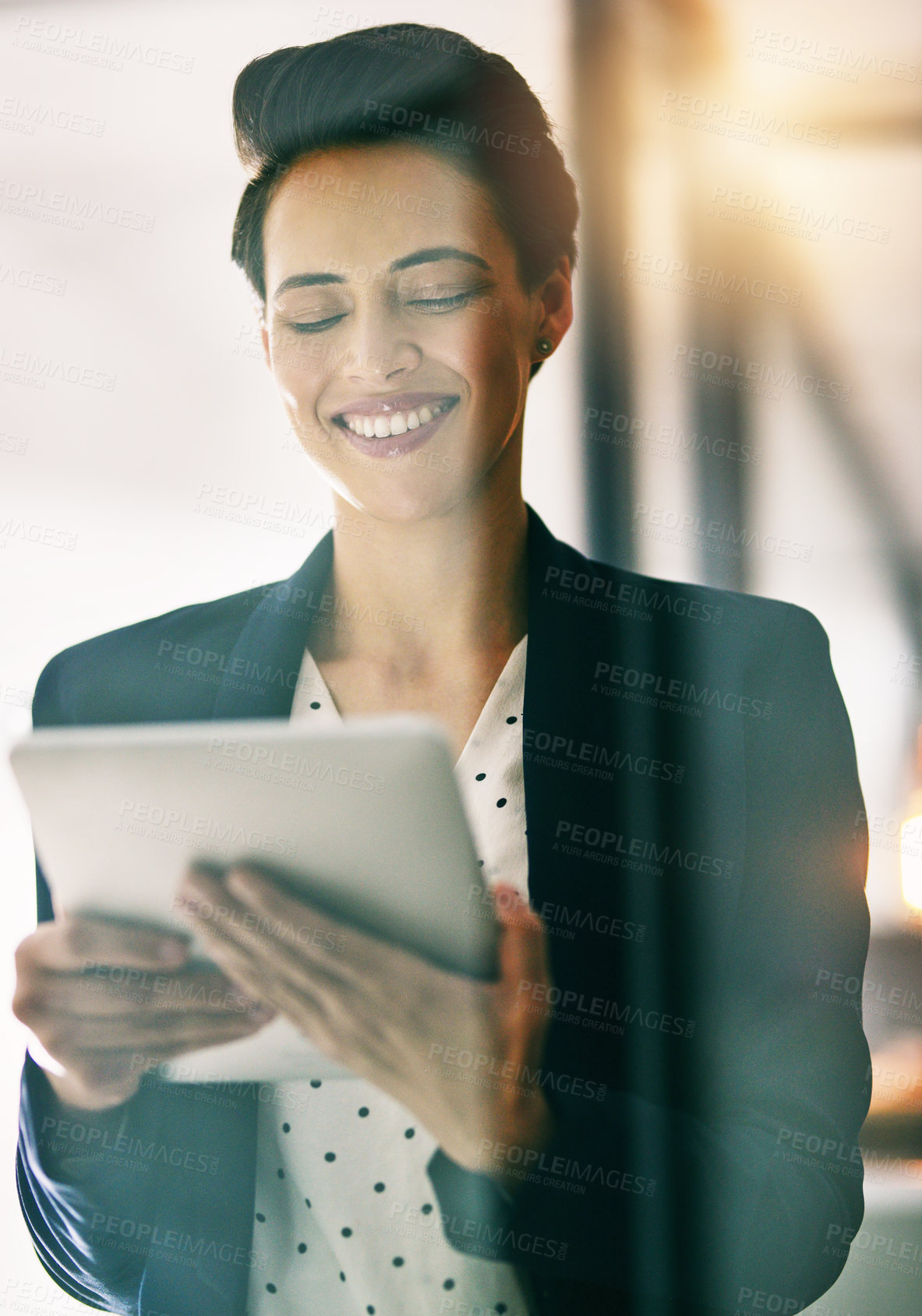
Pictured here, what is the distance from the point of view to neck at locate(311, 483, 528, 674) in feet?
3.32

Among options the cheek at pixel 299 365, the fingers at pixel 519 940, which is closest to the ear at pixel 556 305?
the cheek at pixel 299 365

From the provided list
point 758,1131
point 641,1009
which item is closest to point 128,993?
point 641,1009

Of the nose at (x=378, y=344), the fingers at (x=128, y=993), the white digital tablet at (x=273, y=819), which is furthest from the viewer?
the nose at (x=378, y=344)

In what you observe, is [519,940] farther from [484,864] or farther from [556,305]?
[556,305]

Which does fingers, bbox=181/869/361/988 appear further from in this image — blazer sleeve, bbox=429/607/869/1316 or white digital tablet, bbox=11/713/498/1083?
blazer sleeve, bbox=429/607/869/1316

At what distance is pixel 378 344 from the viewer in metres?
0.97

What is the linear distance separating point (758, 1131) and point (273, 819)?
0.57m

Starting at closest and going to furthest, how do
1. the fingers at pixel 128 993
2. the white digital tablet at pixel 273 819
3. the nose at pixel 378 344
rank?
the white digital tablet at pixel 273 819 < the fingers at pixel 128 993 < the nose at pixel 378 344

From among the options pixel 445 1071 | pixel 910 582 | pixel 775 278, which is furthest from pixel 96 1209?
pixel 775 278

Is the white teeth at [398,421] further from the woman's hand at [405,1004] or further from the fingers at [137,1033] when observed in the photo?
the fingers at [137,1033]

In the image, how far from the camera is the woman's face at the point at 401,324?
3.19 ft

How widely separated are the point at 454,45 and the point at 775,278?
44 cm

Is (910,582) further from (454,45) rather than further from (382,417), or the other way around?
(454,45)

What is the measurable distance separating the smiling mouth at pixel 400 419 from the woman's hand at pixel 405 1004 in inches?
18.9
